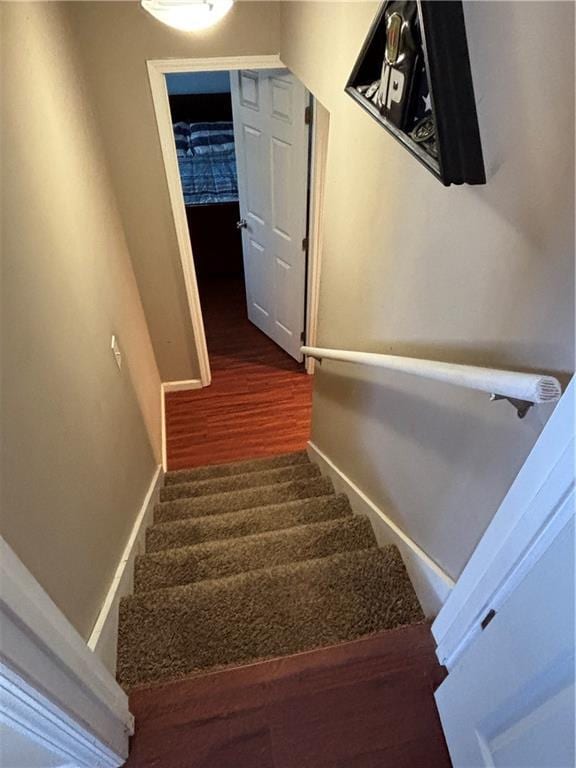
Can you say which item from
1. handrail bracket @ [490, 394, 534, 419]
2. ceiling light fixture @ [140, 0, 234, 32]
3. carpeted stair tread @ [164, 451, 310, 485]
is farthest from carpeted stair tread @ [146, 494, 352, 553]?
ceiling light fixture @ [140, 0, 234, 32]

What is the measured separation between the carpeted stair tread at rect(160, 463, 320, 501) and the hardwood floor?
0.48m

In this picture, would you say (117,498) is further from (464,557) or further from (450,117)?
(450,117)

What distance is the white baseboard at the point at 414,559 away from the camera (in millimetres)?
1353

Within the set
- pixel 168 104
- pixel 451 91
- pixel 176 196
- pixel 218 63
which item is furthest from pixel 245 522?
pixel 218 63

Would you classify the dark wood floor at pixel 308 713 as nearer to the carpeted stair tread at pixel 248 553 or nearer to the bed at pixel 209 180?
the carpeted stair tread at pixel 248 553

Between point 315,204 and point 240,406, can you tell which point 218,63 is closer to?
point 315,204

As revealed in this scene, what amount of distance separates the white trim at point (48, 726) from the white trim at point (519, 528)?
888 mm

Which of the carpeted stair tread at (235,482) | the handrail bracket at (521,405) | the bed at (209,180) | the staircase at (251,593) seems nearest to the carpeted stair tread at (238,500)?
the carpeted stair tread at (235,482)

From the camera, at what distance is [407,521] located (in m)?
1.56

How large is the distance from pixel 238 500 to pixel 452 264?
168cm

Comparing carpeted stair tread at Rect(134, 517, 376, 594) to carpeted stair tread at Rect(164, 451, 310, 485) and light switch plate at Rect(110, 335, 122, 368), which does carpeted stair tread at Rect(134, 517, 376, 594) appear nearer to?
light switch plate at Rect(110, 335, 122, 368)

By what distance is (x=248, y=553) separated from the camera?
180 centimetres

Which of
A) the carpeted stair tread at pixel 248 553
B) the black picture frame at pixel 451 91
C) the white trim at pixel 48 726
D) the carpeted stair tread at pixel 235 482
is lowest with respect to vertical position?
the carpeted stair tread at pixel 235 482

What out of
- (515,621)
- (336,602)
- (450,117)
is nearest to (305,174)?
(450,117)
